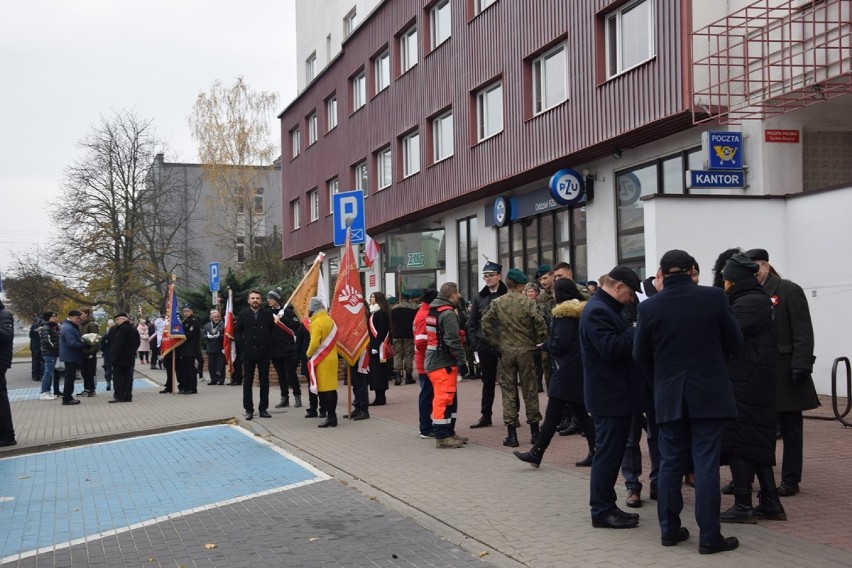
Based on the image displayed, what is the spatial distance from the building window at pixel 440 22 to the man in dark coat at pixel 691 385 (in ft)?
69.6

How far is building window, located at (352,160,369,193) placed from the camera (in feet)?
111

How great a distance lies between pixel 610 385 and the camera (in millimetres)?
6785

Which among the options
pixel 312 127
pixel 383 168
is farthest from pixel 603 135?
pixel 312 127

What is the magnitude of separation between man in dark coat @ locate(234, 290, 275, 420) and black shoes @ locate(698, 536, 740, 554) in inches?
380

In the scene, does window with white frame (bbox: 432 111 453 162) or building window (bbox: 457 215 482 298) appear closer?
building window (bbox: 457 215 482 298)

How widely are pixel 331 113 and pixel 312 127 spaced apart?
9.60 ft

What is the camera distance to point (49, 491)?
9.35 meters

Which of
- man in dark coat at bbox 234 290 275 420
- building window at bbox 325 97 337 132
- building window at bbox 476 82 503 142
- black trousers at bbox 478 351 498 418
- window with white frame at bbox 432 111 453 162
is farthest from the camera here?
building window at bbox 325 97 337 132

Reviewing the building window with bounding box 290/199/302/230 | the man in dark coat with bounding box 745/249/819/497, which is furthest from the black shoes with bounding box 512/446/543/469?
the building window with bounding box 290/199/302/230

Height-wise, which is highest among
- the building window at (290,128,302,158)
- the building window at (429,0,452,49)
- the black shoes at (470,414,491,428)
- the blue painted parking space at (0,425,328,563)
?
the building window at (429,0,452,49)

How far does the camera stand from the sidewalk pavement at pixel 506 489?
604 cm

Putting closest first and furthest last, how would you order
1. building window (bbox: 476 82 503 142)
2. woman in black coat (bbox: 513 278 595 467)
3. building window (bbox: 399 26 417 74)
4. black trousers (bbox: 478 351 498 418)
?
woman in black coat (bbox: 513 278 595 467)
black trousers (bbox: 478 351 498 418)
building window (bbox: 476 82 503 142)
building window (bbox: 399 26 417 74)

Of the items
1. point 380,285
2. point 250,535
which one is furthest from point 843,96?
point 380,285

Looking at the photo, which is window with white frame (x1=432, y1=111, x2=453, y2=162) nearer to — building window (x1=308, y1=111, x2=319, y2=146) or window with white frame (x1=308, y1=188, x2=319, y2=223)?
window with white frame (x1=308, y1=188, x2=319, y2=223)
